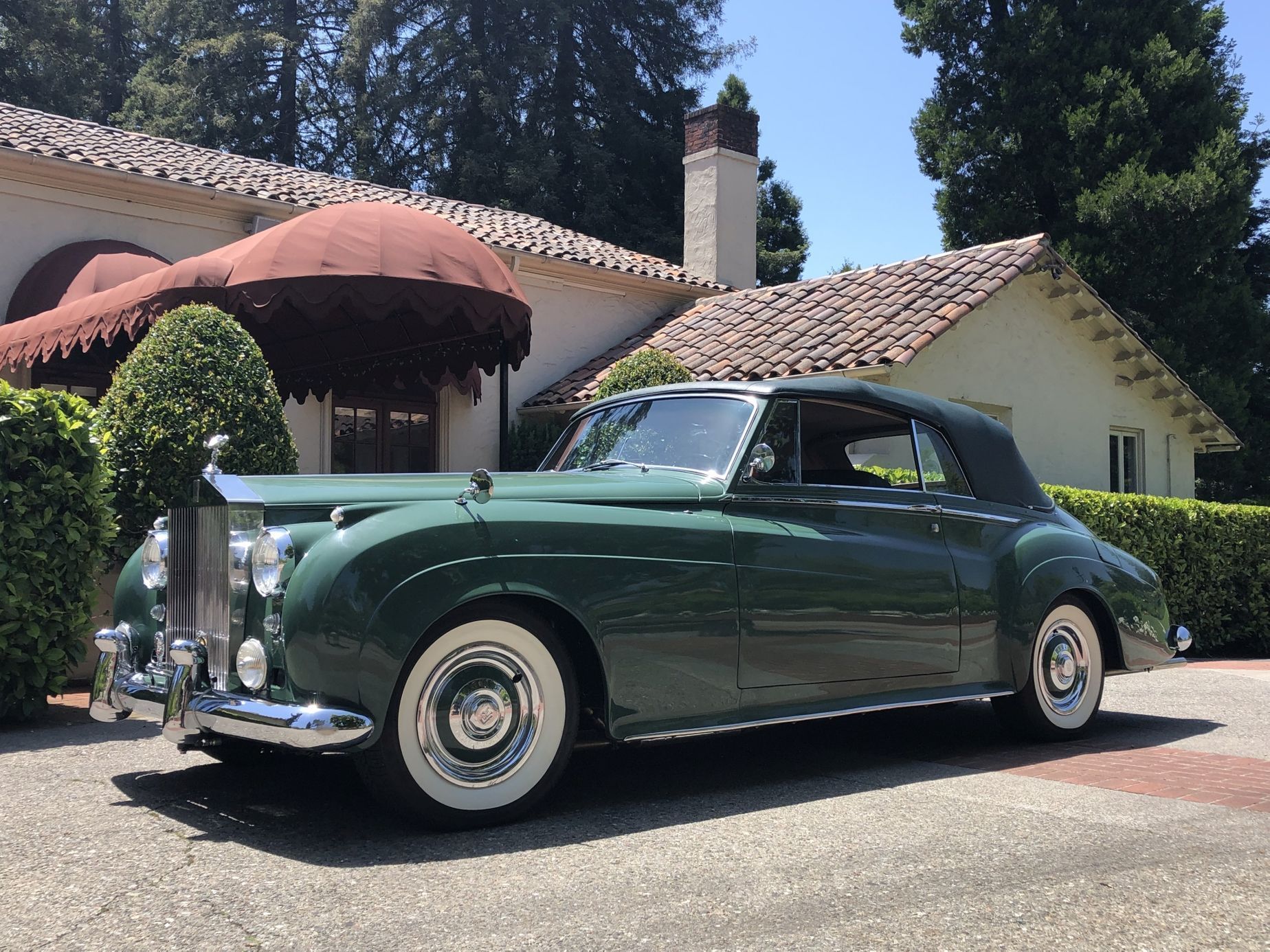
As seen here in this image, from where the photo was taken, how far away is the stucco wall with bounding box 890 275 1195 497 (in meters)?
13.3

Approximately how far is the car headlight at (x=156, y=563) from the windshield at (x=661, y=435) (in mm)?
1903

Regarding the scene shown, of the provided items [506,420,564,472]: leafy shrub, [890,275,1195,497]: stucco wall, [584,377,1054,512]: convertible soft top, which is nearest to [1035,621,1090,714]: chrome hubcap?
[584,377,1054,512]: convertible soft top

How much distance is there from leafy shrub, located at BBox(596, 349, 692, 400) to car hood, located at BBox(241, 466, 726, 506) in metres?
7.47

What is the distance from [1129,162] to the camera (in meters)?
24.2

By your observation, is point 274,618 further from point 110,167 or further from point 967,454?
point 110,167

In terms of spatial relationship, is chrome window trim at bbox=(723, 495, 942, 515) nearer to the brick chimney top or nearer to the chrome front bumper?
the chrome front bumper

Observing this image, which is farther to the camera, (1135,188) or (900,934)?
(1135,188)

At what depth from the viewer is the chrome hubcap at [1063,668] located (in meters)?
5.81

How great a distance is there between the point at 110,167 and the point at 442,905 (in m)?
12.0

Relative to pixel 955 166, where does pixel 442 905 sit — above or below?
below

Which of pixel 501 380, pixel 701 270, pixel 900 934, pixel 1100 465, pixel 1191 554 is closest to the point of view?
pixel 900 934

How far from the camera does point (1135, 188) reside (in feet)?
78.1

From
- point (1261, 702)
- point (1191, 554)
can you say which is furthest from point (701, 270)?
point (1261, 702)

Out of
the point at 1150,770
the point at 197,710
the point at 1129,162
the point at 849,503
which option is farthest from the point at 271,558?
the point at 1129,162
